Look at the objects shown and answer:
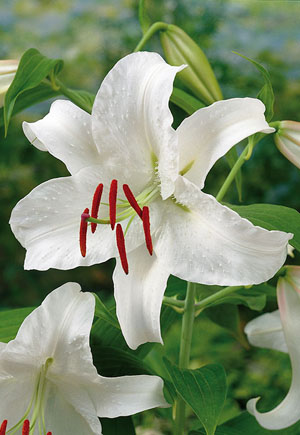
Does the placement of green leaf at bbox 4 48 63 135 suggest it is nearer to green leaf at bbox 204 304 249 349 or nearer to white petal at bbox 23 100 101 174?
white petal at bbox 23 100 101 174

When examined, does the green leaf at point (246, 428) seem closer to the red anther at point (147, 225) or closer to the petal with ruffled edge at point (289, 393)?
the petal with ruffled edge at point (289, 393)

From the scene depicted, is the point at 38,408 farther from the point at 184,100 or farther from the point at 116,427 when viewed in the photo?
the point at 184,100

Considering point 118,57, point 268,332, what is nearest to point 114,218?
point 268,332

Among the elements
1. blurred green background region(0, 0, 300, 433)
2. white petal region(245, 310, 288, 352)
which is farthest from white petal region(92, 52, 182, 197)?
blurred green background region(0, 0, 300, 433)

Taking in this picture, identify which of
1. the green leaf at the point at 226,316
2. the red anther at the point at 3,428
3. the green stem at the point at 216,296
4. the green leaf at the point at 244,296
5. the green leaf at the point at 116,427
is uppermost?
the red anther at the point at 3,428

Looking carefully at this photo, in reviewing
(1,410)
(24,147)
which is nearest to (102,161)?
(1,410)

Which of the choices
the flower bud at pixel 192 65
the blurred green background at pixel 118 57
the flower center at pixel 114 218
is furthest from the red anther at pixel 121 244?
the blurred green background at pixel 118 57

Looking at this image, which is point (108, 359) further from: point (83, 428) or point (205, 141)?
point (205, 141)
